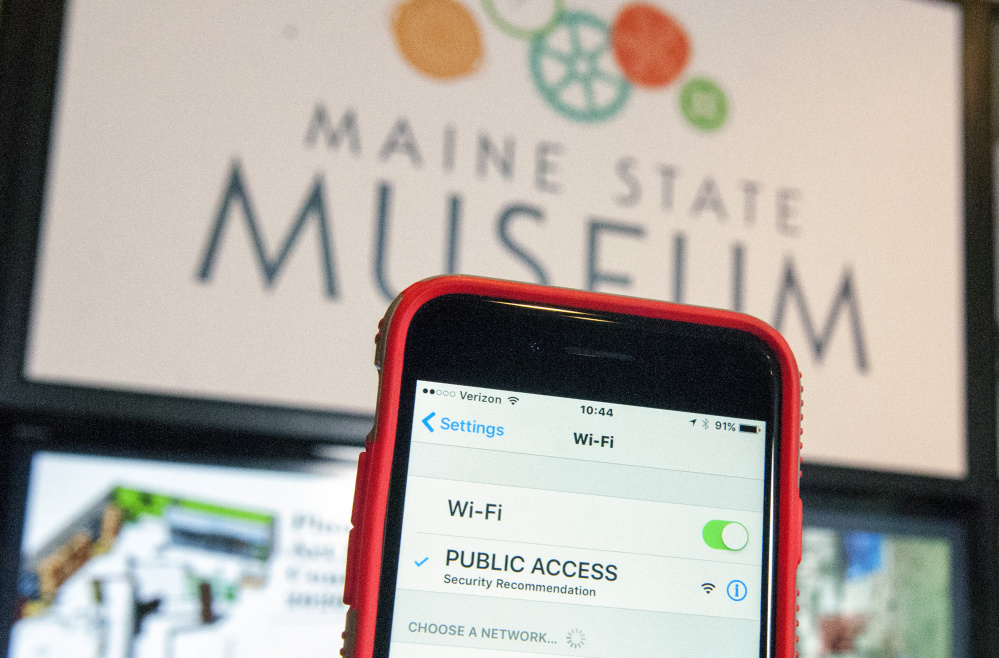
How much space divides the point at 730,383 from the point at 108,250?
→ 472mm

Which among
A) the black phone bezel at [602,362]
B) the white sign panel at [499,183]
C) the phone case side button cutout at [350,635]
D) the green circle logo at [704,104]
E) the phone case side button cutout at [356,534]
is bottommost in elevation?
the phone case side button cutout at [350,635]

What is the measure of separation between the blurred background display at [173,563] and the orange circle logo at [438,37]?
1.18ft

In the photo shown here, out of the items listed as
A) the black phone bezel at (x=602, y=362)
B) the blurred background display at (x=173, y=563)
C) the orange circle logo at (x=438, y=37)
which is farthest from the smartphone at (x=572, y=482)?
the orange circle logo at (x=438, y=37)

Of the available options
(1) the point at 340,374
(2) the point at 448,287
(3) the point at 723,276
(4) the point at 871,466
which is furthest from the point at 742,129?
(2) the point at 448,287

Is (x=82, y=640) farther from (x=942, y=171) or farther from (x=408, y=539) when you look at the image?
(x=942, y=171)

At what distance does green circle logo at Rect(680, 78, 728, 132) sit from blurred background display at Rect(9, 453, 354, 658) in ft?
1.54

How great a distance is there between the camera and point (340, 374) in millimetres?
665

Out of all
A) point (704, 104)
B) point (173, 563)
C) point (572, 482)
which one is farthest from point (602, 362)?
point (704, 104)

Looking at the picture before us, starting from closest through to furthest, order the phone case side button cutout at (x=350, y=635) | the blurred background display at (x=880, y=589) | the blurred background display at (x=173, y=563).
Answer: the phone case side button cutout at (x=350, y=635)
the blurred background display at (x=173, y=563)
the blurred background display at (x=880, y=589)

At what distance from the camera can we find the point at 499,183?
2.38ft

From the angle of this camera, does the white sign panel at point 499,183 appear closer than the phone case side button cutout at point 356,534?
No

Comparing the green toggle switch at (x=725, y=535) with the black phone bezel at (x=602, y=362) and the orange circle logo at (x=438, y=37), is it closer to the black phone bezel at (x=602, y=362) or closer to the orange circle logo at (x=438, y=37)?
the black phone bezel at (x=602, y=362)

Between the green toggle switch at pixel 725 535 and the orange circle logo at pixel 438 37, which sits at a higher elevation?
the orange circle logo at pixel 438 37

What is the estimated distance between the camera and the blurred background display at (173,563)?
578 millimetres
